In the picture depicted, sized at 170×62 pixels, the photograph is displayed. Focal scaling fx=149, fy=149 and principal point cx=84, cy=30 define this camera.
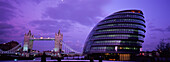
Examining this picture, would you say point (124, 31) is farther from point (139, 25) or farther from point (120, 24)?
point (139, 25)

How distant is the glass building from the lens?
267ft

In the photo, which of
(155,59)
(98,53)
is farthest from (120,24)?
(155,59)

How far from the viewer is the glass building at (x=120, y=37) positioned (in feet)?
267

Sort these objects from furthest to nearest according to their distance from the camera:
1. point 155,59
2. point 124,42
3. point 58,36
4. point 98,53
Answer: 1. point 58,36
2. point 98,53
3. point 124,42
4. point 155,59

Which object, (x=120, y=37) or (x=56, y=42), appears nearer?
(x=120, y=37)

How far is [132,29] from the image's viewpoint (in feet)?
272

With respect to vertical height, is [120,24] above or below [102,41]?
above

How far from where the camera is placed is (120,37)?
80875 millimetres

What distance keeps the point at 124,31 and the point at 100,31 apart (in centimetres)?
1411

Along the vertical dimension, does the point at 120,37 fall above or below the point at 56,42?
above

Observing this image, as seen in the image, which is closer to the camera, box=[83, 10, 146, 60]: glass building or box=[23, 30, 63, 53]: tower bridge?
box=[83, 10, 146, 60]: glass building

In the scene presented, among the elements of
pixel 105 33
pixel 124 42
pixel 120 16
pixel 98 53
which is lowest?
pixel 98 53

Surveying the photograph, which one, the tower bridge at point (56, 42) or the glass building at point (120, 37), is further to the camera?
the tower bridge at point (56, 42)

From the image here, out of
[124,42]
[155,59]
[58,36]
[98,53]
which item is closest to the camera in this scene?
[155,59]
